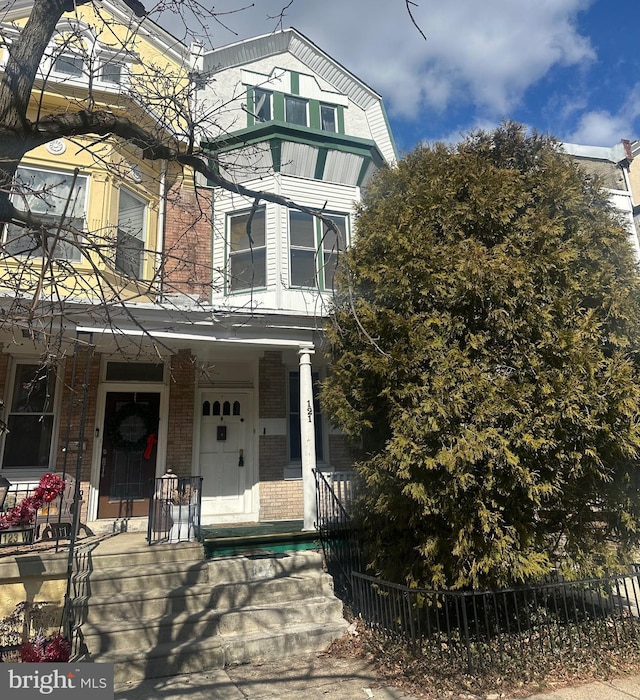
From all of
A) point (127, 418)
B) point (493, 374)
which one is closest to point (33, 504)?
point (127, 418)

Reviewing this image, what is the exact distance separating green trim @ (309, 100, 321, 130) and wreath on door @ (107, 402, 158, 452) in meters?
7.52

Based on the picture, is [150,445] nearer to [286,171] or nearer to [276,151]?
[286,171]

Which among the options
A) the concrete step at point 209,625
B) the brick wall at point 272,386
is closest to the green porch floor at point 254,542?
the concrete step at point 209,625

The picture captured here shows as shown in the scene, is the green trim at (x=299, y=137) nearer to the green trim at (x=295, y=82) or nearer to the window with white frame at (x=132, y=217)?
the window with white frame at (x=132, y=217)

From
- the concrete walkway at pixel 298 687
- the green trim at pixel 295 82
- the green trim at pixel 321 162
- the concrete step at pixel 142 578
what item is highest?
the green trim at pixel 295 82

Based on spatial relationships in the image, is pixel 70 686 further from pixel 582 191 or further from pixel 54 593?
pixel 582 191

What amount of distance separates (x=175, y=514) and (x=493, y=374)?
4.74m

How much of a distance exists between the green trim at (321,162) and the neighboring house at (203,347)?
0.14ft

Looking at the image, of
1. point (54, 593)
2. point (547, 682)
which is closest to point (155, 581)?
point (54, 593)

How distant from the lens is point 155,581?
5.97m

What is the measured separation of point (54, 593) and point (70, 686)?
3589 mm

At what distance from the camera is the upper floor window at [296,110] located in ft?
39.4

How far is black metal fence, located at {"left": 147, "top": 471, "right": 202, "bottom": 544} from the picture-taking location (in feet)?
22.5

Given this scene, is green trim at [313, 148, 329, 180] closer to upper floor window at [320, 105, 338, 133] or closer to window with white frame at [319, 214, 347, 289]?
window with white frame at [319, 214, 347, 289]
